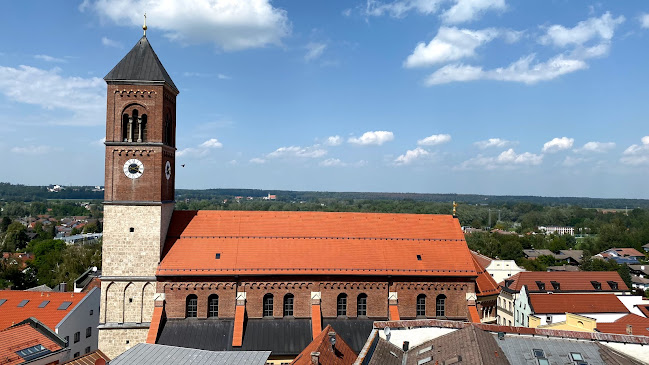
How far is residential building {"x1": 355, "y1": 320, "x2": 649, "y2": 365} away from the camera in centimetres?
2278

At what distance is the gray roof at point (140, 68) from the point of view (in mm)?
35438

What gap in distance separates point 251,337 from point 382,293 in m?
10.1

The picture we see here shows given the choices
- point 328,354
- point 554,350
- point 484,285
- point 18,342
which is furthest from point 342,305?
point 18,342

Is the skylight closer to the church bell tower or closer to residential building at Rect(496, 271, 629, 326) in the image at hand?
the church bell tower

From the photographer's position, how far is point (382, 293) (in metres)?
36.2

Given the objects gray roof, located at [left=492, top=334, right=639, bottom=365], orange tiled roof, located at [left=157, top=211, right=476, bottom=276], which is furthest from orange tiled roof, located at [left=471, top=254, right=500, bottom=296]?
gray roof, located at [left=492, top=334, right=639, bottom=365]

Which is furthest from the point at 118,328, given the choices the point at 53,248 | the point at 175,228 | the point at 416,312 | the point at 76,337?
the point at 53,248

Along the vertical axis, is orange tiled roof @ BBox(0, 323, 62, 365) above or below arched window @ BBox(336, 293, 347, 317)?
below

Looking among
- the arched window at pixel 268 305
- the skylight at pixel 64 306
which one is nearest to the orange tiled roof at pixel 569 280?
the arched window at pixel 268 305

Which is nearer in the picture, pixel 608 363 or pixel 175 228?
pixel 608 363

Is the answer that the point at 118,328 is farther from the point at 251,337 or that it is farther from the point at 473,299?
the point at 473,299

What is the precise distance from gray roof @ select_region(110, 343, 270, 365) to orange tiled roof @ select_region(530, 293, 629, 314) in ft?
130

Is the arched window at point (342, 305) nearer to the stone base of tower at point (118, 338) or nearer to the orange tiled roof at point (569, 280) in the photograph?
the stone base of tower at point (118, 338)

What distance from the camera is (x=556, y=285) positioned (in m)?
65.8
